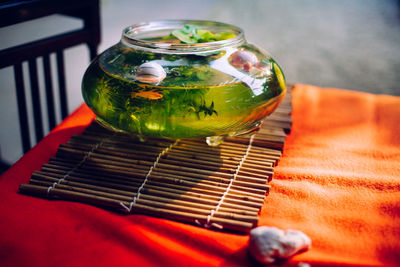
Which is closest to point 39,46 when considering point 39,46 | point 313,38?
point 39,46

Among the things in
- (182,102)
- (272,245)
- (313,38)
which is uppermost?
(182,102)

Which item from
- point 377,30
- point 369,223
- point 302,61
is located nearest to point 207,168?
point 369,223

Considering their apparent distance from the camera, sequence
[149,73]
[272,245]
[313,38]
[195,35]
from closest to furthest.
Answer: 1. [272,245]
2. [149,73]
3. [195,35]
4. [313,38]

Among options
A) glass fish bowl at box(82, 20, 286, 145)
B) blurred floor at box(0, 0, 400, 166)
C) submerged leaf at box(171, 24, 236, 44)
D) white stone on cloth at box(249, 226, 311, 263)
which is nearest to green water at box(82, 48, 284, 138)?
glass fish bowl at box(82, 20, 286, 145)

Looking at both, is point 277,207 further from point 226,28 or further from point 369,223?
point 226,28

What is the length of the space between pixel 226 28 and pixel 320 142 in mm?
374

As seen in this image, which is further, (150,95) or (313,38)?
(313,38)

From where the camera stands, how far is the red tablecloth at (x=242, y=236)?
566 mm

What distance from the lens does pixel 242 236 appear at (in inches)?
24.1

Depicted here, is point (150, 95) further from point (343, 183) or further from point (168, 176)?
point (343, 183)

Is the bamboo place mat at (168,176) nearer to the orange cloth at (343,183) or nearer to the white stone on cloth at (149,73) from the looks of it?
the orange cloth at (343,183)

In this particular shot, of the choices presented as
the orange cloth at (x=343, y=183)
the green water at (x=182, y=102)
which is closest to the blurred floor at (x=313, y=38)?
the orange cloth at (x=343, y=183)

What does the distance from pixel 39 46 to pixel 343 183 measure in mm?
829

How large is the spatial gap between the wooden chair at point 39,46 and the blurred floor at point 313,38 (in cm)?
107
